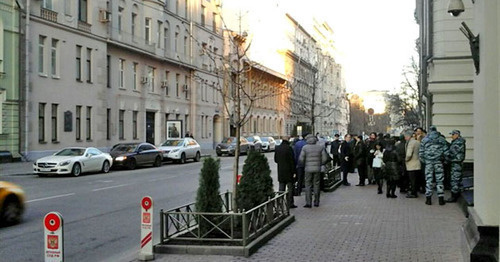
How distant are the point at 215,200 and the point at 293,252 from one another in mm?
1538

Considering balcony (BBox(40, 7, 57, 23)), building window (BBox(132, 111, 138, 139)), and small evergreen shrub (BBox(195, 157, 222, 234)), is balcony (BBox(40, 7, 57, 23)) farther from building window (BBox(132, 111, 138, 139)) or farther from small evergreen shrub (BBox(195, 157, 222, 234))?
small evergreen shrub (BBox(195, 157, 222, 234))

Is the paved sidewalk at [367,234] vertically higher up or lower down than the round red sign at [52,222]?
lower down

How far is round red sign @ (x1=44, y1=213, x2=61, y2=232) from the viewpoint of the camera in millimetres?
5922

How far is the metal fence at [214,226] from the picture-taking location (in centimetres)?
897

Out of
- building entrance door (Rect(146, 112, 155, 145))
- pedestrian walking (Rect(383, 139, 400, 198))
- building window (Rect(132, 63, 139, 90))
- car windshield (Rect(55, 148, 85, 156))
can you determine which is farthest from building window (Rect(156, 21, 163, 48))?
pedestrian walking (Rect(383, 139, 400, 198))

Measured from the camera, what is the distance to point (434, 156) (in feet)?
48.2

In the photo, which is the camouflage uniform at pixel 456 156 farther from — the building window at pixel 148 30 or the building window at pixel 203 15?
the building window at pixel 203 15

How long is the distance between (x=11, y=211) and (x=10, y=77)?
2102cm

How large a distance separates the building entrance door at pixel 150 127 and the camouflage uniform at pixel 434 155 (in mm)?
34155

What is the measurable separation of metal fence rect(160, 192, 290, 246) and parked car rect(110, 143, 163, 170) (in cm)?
2164

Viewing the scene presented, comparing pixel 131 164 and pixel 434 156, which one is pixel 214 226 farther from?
pixel 131 164

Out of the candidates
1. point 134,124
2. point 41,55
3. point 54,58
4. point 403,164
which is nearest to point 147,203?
point 403,164

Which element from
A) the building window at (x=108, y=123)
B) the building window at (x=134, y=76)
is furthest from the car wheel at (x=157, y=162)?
the building window at (x=134, y=76)

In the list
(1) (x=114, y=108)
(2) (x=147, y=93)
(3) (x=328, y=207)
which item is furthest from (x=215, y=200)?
(2) (x=147, y=93)
